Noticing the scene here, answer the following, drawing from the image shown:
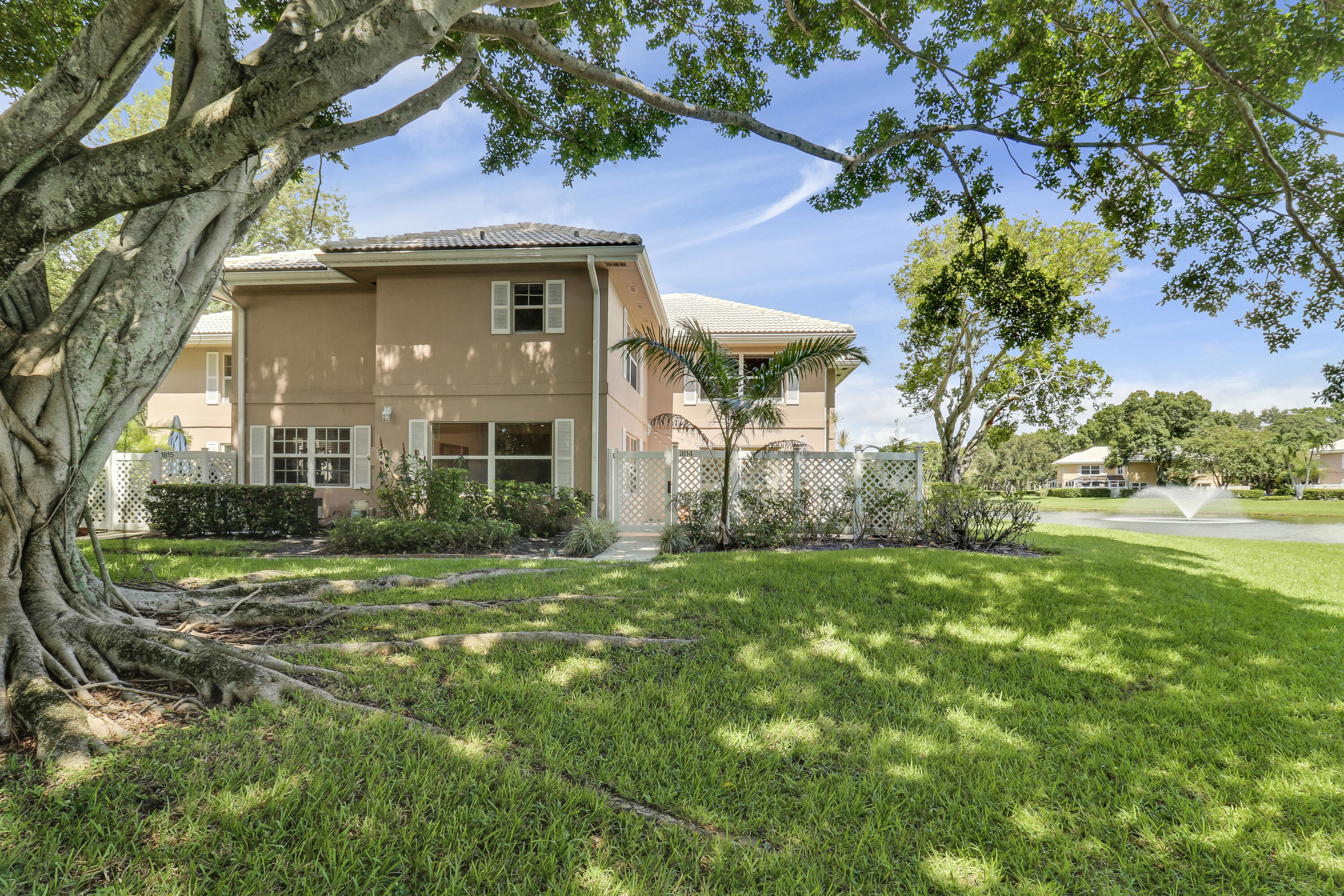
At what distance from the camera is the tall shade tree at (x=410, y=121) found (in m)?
2.77

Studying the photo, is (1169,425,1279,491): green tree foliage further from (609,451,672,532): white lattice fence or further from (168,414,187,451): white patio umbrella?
(168,414,187,451): white patio umbrella

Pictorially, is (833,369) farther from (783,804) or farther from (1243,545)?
(783,804)

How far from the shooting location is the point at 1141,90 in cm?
685

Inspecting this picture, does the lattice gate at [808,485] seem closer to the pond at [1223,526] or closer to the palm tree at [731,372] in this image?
the palm tree at [731,372]

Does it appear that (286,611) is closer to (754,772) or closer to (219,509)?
(754,772)

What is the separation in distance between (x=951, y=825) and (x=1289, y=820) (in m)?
1.57

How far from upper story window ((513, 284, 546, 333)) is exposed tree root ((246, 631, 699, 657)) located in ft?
28.1

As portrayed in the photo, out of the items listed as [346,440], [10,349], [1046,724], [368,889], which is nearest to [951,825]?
[1046,724]

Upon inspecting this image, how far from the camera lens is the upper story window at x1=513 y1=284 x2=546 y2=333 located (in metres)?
12.0

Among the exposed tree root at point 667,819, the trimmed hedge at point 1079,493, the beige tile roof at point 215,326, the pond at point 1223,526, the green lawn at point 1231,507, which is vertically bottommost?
the trimmed hedge at point 1079,493

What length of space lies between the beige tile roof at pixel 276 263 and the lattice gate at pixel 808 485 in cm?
777

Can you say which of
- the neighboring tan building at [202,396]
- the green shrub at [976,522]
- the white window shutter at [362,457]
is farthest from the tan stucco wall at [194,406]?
the green shrub at [976,522]

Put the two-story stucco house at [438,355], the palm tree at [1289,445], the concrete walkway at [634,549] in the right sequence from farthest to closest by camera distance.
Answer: the palm tree at [1289,445], the two-story stucco house at [438,355], the concrete walkway at [634,549]

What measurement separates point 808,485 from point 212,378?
670 inches
